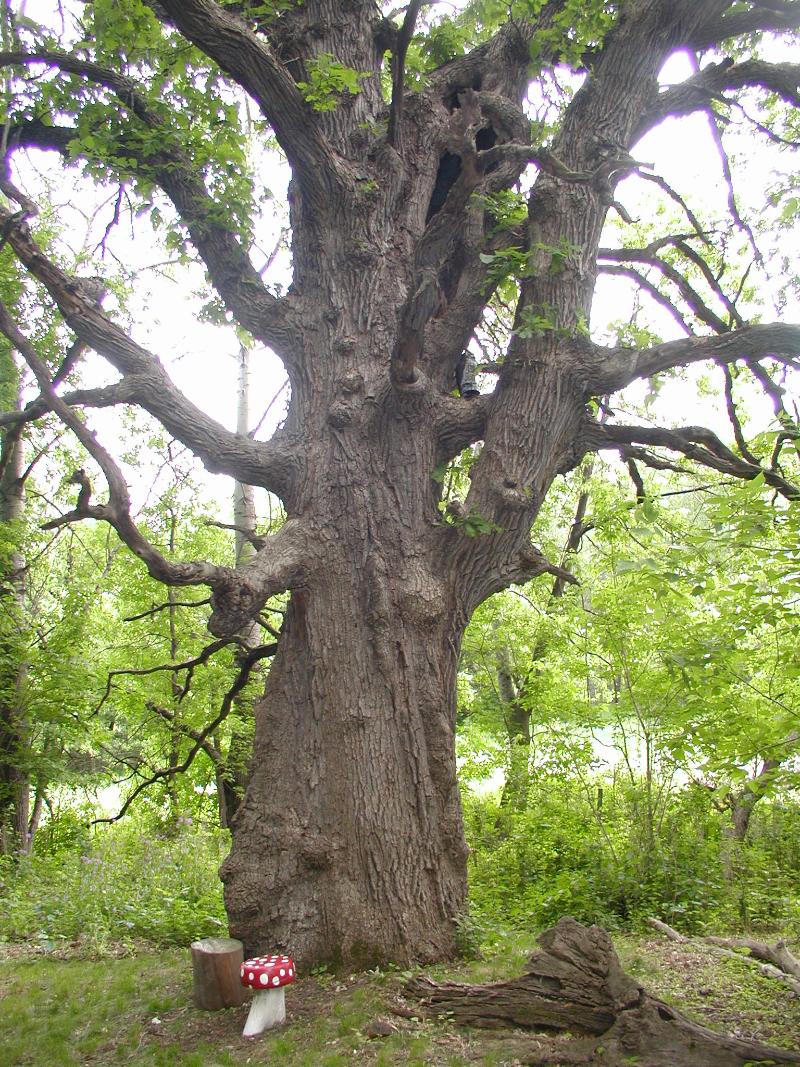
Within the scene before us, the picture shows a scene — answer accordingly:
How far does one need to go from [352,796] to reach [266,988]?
1117 millimetres

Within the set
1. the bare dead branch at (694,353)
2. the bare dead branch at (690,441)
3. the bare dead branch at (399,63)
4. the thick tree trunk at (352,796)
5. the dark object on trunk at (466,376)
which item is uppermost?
the bare dead branch at (399,63)

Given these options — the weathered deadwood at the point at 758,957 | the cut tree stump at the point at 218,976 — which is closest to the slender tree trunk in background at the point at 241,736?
the cut tree stump at the point at 218,976

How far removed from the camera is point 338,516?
5316 millimetres

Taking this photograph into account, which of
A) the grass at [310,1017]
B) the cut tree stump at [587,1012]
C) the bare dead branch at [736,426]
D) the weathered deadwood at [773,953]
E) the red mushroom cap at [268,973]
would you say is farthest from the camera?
the bare dead branch at [736,426]

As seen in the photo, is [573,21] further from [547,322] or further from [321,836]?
[321,836]

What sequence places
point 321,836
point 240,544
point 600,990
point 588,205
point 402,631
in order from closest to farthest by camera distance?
point 600,990 → point 321,836 → point 402,631 → point 588,205 → point 240,544

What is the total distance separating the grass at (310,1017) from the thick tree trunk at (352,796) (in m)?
0.30

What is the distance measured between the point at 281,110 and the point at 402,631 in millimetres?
3783

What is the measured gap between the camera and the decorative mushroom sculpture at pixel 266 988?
4.03m

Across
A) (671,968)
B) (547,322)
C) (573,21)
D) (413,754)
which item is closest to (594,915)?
(671,968)

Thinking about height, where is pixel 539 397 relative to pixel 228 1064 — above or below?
above

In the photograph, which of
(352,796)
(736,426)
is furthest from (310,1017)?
(736,426)

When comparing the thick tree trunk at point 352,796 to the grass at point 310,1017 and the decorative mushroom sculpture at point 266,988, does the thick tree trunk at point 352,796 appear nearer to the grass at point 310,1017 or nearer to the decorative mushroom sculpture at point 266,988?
the grass at point 310,1017

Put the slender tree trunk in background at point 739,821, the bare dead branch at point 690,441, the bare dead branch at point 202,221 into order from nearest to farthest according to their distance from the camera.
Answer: the slender tree trunk in background at point 739,821 → the bare dead branch at point 690,441 → the bare dead branch at point 202,221
